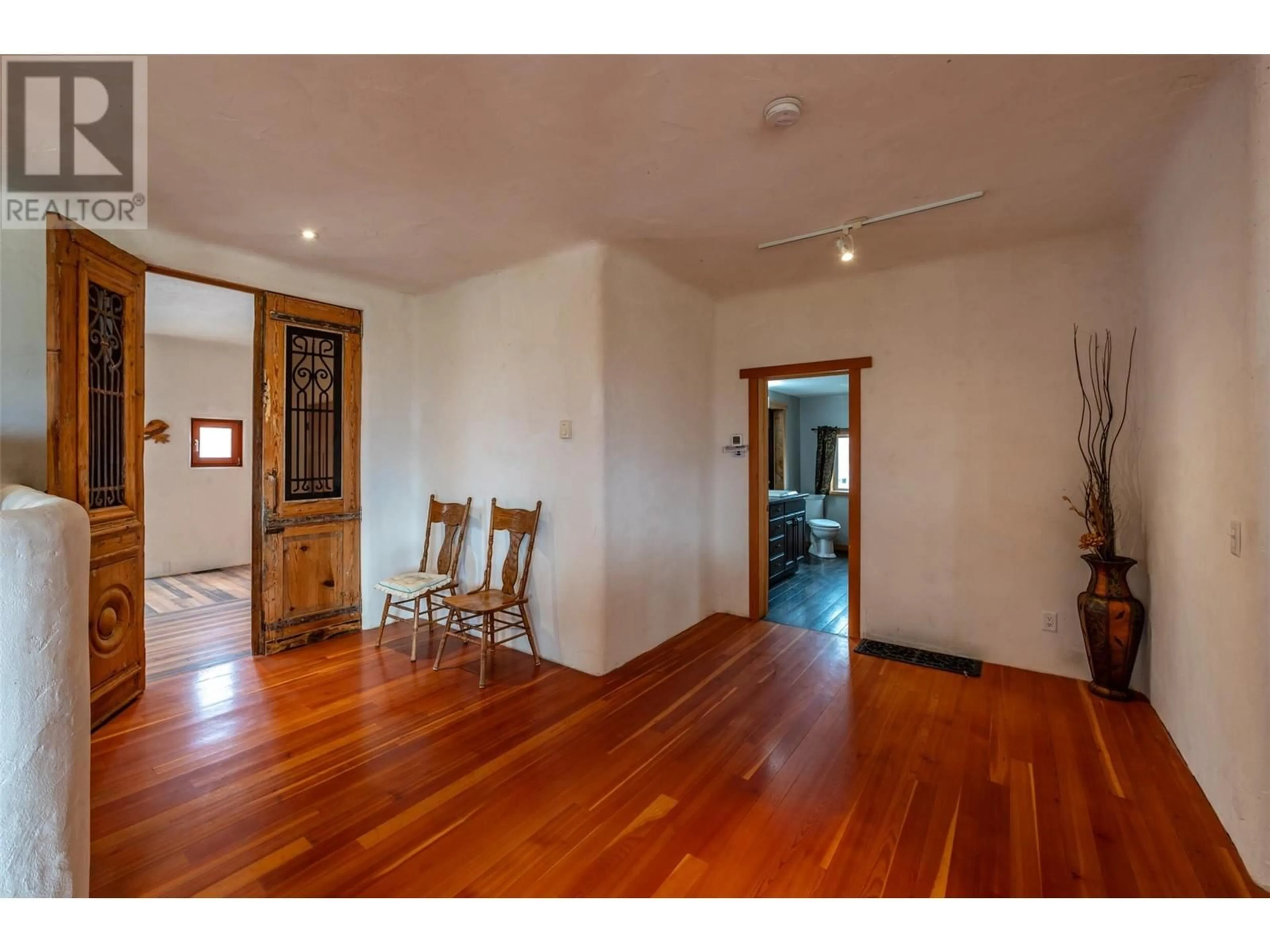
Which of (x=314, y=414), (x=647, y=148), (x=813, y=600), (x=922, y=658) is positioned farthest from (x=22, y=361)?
(x=813, y=600)

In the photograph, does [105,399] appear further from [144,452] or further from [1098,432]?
[1098,432]

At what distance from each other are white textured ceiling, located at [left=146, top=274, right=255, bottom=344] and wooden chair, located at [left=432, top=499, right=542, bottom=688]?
6.94ft

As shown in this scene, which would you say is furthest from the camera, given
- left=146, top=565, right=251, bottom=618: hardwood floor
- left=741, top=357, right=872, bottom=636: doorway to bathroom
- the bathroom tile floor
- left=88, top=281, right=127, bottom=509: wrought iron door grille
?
left=146, top=565, right=251, bottom=618: hardwood floor

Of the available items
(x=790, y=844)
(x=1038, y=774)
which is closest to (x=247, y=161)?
(x=790, y=844)

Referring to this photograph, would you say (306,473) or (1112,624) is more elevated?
(306,473)

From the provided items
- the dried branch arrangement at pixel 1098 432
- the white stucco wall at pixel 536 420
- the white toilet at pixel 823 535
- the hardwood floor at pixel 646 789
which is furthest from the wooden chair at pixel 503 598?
the white toilet at pixel 823 535

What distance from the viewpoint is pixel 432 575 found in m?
3.54

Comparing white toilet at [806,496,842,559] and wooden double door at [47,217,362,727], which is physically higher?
wooden double door at [47,217,362,727]

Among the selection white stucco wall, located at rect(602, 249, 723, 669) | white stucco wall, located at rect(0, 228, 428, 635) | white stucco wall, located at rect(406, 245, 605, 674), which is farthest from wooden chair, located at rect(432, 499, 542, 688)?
white stucco wall, located at rect(0, 228, 428, 635)

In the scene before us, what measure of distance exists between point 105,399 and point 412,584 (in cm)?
181

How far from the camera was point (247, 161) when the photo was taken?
2.09 m

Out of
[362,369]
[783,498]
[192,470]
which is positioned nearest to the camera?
[362,369]

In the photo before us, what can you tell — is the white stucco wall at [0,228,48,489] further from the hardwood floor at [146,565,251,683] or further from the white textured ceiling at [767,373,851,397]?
the white textured ceiling at [767,373,851,397]

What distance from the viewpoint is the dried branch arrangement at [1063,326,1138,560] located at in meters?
2.66
